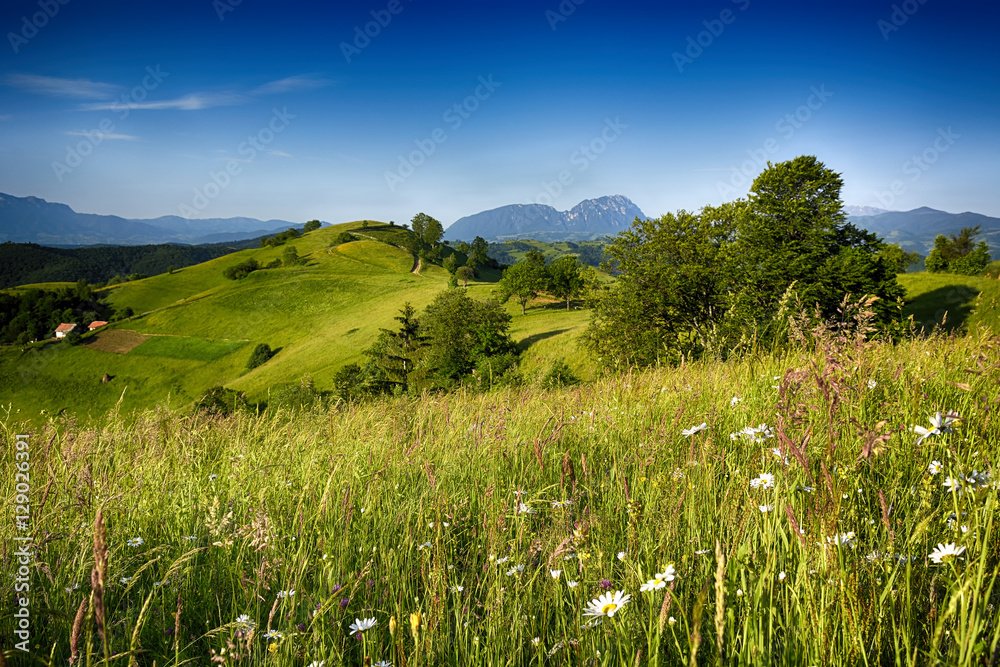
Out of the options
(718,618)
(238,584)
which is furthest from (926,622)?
(238,584)

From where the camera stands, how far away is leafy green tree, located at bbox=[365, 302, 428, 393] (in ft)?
149

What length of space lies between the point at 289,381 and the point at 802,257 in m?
52.7

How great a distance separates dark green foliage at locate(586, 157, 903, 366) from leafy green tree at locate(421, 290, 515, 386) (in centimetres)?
1902

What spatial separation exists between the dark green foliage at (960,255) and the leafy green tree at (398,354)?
71074 millimetres

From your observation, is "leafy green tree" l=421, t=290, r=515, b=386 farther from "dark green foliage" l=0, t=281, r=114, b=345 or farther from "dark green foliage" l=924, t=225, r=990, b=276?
"dark green foliage" l=0, t=281, r=114, b=345

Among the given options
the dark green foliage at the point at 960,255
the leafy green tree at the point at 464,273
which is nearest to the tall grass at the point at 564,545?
the dark green foliage at the point at 960,255

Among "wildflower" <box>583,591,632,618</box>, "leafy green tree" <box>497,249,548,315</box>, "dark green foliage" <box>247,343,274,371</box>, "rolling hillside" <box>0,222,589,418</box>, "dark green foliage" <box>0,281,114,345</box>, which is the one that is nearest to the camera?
"wildflower" <box>583,591,632,618</box>

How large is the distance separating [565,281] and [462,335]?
107ft

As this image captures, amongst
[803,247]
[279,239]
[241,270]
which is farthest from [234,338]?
[803,247]

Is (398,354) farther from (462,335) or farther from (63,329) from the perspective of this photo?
(63,329)

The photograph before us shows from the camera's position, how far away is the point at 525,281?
72.4 meters

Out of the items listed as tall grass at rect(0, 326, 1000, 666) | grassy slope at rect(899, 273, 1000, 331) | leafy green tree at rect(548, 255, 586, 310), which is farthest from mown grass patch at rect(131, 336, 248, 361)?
grassy slope at rect(899, 273, 1000, 331)

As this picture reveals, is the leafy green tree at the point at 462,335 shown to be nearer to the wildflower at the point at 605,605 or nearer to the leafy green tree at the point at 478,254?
the wildflower at the point at 605,605

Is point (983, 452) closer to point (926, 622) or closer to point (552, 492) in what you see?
point (926, 622)
